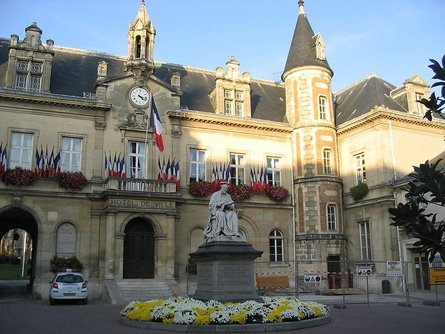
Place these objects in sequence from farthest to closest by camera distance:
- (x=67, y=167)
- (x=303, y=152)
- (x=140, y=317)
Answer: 1. (x=303, y=152)
2. (x=67, y=167)
3. (x=140, y=317)

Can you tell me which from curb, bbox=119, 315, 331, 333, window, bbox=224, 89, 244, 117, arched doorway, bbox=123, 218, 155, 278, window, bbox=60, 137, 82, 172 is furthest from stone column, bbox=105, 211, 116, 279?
curb, bbox=119, 315, 331, 333

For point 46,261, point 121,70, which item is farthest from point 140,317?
point 121,70

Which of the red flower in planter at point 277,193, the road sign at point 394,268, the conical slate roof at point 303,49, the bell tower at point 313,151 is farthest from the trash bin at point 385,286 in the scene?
the conical slate roof at point 303,49

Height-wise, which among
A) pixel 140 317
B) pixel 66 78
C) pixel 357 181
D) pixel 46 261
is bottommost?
pixel 140 317

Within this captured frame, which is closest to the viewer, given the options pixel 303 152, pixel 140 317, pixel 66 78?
pixel 140 317

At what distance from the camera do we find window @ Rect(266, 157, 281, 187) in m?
30.2

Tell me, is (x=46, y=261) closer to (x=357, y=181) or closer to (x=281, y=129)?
(x=281, y=129)

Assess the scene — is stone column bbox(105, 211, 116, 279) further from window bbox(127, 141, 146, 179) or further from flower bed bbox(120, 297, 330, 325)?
flower bed bbox(120, 297, 330, 325)

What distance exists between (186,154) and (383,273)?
12.8 metres

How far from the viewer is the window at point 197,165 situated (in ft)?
92.6

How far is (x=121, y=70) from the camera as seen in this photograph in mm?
30578

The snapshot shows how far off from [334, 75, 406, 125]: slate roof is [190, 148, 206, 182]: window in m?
9.84

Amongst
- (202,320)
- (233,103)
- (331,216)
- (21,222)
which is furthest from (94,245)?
(202,320)

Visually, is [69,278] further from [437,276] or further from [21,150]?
[437,276]
